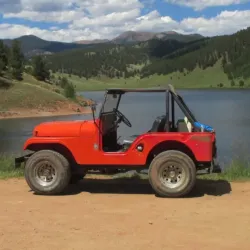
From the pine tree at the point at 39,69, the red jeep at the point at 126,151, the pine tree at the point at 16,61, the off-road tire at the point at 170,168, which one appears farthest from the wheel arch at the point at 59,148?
Result: the pine tree at the point at 39,69

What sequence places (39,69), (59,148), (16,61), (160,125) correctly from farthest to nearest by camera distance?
(39,69)
(16,61)
(59,148)
(160,125)

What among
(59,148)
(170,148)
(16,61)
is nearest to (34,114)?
(16,61)

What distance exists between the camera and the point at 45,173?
9.53 m

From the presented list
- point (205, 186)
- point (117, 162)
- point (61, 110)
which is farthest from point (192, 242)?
point (61, 110)

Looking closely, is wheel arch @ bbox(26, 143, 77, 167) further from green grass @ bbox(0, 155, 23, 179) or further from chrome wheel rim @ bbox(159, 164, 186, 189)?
green grass @ bbox(0, 155, 23, 179)

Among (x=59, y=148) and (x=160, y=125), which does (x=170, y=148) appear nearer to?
(x=160, y=125)

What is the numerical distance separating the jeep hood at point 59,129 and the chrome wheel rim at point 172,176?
180 cm

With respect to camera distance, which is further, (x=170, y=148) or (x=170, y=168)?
(x=170, y=148)

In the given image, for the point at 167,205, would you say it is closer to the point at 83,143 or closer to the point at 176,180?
the point at 176,180

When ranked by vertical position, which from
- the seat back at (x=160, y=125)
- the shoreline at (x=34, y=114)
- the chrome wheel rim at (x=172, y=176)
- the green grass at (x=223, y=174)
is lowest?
the shoreline at (x=34, y=114)

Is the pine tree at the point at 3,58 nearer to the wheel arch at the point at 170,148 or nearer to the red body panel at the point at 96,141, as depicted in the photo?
the red body panel at the point at 96,141

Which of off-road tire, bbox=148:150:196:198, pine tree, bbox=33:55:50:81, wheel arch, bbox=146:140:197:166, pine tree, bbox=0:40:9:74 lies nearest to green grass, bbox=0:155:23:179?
wheel arch, bbox=146:140:197:166

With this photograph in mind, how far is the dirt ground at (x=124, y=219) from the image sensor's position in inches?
247

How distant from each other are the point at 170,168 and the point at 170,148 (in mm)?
451
